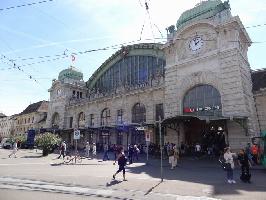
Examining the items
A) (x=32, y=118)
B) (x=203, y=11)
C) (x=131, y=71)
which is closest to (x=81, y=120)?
(x=131, y=71)

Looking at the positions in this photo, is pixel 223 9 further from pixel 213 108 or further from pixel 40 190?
pixel 40 190

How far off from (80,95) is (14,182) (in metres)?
40.8

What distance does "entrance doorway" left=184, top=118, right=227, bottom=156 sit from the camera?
28.1m

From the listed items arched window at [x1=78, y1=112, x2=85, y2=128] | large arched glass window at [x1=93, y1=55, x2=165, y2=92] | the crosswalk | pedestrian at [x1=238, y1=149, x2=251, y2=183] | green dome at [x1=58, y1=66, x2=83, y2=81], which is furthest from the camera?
green dome at [x1=58, y1=66, x2=83, y2=81]

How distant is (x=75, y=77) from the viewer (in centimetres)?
5438

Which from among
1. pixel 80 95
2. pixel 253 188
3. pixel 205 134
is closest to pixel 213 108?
pixel 205 134

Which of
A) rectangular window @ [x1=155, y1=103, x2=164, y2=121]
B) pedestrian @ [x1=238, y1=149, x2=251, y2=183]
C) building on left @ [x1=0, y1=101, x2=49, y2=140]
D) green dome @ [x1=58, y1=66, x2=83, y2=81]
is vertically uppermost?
green dome @ [x1=58, y1=66, x2=83, y2=81]

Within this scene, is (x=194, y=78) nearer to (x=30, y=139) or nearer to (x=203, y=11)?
(x=203, y=11)

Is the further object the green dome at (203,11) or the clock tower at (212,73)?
the green dome at (203,11)

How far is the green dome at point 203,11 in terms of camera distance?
1182 inches

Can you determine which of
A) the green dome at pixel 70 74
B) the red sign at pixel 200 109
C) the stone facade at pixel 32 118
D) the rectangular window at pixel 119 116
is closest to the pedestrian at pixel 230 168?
the red sign at pixel 200 109

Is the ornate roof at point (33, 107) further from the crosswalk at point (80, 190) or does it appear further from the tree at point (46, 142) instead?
the crosswalk at point (80, 190)

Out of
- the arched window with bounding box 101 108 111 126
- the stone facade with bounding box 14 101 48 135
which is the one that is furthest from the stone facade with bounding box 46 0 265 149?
the stone facade with bounding box 14 101 48 135

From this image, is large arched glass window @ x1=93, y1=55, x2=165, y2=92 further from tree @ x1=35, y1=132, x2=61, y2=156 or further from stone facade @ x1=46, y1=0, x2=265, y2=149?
tree @ x1=35, y1=132, x2=61, y2=156
